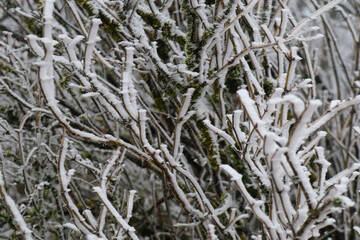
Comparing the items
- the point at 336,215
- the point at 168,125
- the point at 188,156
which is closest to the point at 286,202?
the point at 168,125

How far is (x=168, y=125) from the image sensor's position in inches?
122

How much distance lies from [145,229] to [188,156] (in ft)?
3.94

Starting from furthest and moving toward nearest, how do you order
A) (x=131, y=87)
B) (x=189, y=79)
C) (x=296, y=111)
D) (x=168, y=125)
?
(x=168, y=125), (x=189, y=79), (x=131, y=87), (x=296, y=111)

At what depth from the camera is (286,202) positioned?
1.21 meters

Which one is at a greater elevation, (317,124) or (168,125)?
(317,124)

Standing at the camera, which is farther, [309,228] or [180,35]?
[180,35]

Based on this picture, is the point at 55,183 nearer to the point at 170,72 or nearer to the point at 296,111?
the point at 170,72

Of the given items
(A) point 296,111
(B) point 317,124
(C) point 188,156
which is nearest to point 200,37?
(B) point 317,124

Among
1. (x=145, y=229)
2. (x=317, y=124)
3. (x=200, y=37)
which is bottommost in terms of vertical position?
(x=145, y=229)

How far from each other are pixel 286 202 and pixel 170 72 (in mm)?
1171

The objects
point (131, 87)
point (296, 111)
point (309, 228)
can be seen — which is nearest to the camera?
point (296, 111)

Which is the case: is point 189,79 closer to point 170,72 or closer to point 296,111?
point 170,72

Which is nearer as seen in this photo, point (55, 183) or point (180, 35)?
point (180, 35)

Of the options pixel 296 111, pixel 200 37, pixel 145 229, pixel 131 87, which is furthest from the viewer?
pixel 145 229
